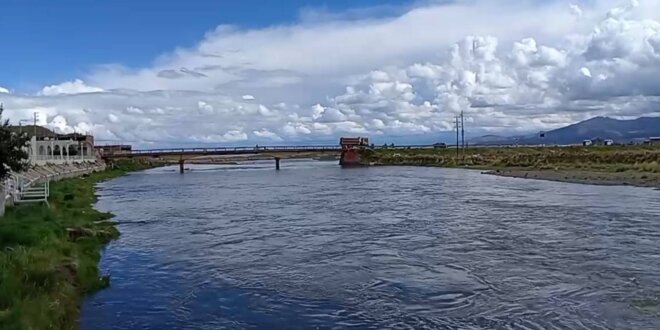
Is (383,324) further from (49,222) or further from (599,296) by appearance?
(49,222)

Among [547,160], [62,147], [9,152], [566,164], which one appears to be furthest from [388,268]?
[62,147]

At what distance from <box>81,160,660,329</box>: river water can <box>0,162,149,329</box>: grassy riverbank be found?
Answer: 64cm

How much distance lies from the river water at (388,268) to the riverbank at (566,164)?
23129 mm

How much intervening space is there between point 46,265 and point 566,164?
263ft

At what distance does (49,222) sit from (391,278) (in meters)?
13.6

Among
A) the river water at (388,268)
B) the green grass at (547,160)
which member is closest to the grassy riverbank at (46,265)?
the river water at (388,268)

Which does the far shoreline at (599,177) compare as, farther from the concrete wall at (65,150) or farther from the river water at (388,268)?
the concrete wall at (65,150)

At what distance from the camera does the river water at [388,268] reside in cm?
1564

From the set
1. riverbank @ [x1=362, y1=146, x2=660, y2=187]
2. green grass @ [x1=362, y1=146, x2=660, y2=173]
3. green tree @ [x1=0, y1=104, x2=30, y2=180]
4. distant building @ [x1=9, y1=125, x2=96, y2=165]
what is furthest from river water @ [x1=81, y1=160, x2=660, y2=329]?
distant building @ [x1=9, y1=125, x2=96, y2=165]

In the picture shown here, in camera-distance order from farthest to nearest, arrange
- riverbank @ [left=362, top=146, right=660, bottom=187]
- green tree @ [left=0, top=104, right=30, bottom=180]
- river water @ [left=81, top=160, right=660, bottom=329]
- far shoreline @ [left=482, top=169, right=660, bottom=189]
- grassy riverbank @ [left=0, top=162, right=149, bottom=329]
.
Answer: riverbank @ [left=362, top=146, right=660, bottom=187] < far shoreline @ [left=482, top=169, right=660, bottom=189] < green tree @ [left=0, top=104, right=30, bottom=180] < river water @ [left=81, top=160, right=660, bottom=329] < grassy riverbank @ [left=0, top=162, right=149, bottom=329]

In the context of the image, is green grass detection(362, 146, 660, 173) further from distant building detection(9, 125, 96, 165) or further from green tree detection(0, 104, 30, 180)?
green tree detection(0, 104, 30, 180)

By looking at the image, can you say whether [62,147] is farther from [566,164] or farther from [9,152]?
[9,152]

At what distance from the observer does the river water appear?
51.3ft

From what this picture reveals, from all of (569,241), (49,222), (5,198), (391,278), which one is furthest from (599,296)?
(5,198)
